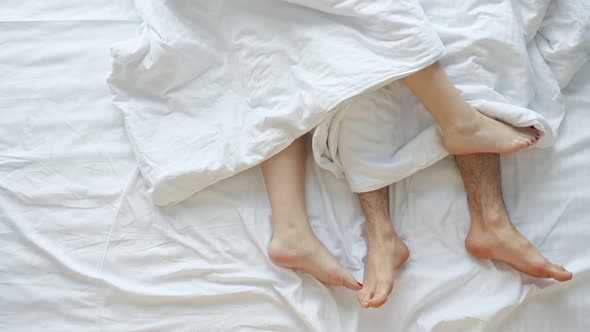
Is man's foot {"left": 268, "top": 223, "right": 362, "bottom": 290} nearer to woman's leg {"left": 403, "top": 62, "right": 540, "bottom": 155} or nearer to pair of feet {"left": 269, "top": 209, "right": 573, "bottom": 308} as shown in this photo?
pair of feet {"left": 269, "top": 209, "right": 573, "bottom": 308}

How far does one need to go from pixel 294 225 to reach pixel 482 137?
357 mm

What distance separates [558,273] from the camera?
→ 1.07 m

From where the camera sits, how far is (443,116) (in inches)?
43.9

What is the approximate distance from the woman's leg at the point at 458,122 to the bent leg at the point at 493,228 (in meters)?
0.04

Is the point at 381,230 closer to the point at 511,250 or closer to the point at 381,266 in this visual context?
the point at 381,266

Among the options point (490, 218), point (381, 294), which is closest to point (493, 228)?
point (490, 218)

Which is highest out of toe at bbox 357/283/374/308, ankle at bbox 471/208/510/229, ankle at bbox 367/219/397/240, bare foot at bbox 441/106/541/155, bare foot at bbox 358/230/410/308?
bare foot at bbox 441/106/541/155

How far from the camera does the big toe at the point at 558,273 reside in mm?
1074

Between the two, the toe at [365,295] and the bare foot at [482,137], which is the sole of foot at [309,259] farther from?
the bare foot at [482,137]

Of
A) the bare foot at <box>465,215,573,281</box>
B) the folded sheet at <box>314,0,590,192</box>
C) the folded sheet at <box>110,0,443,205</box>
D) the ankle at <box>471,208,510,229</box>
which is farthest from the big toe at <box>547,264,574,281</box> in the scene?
the folded sheet at <box>110,0,443,205</box>

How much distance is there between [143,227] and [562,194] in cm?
75

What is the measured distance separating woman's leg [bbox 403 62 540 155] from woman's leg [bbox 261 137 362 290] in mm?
246

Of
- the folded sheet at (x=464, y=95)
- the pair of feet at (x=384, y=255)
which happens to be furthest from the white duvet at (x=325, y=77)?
the pair of feet at (x=384, y=255)

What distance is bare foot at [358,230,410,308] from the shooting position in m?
1.09
